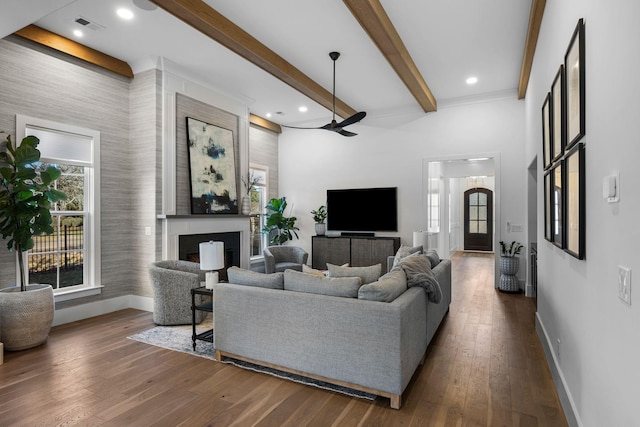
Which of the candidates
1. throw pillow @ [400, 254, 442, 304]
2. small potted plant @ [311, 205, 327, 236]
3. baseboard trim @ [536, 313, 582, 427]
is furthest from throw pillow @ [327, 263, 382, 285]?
small potted plant @ [311, 205, 327, 236]

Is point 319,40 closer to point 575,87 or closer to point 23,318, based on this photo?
point 575,87

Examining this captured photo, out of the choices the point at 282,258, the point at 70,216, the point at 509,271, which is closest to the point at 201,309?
the point at 70,216

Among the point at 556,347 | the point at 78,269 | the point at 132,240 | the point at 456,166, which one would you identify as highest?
the point at 456,166

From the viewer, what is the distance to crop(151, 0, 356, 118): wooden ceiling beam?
3.36m

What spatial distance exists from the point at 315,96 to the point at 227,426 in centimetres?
482

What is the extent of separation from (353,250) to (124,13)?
201 inches

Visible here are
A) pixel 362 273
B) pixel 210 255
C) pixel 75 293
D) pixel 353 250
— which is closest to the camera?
pixel 362 273

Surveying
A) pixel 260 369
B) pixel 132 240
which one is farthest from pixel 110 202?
pixel 260 369

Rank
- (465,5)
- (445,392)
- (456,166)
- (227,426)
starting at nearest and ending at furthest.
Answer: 1. (227,426)
2. (445,392)
3. (465,5)
4. (456,166)

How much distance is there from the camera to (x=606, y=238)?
1565 mm

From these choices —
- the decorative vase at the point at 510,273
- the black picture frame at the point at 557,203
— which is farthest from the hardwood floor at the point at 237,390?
the decorative vase at the point at 510,273

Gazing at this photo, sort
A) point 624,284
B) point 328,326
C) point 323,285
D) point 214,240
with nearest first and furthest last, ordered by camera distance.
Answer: point 624,284 → point 328,326 → point 323,285 → point 214,240

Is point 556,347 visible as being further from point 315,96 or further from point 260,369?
point 315,96

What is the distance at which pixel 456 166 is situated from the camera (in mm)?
11352
